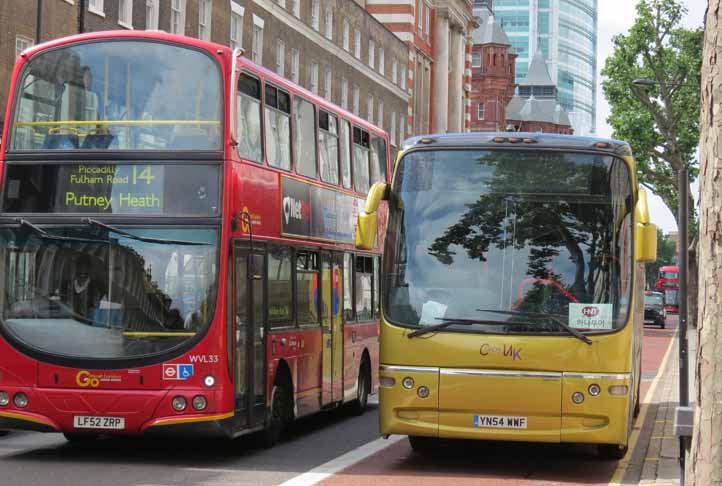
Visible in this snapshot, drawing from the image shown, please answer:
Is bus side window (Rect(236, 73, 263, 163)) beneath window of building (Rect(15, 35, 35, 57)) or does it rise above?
beneath

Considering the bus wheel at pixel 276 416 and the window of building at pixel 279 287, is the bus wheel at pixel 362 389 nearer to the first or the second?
the bus wheel at pixel 276 416

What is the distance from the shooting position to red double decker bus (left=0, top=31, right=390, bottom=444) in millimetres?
13781

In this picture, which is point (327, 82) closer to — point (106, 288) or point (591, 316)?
point (106, 288)

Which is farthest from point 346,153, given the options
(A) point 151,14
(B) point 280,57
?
(B) point 280,57

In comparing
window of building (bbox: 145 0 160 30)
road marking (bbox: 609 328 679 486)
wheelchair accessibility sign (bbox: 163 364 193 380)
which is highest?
window of building (bbox: 145 0 160 30)

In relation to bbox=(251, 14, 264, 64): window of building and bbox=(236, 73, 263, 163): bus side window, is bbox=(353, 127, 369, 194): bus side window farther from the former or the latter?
bbox=(251, 14, 264, 64): window of building

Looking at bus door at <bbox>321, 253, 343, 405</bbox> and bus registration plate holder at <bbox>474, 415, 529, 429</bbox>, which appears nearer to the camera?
bus registration plate holder at <bbox>474, 415, 529, 429</bbox>

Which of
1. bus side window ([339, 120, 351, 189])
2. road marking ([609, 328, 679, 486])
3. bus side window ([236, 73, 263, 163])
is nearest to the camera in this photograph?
road marking ([609, 328, 679, 486])

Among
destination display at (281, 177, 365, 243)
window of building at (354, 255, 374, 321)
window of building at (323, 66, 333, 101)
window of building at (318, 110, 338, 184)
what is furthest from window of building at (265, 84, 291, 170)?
window of building at (323, 66, 333, 101)

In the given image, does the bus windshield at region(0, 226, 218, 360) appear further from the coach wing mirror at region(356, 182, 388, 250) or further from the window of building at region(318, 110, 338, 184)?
the window of building at region(318, 110, 338, 184)

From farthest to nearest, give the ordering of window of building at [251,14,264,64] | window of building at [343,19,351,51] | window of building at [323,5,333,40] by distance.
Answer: window of building at [343,19,351,51] → window of building at [323,5,333,40] → window of building at [251,14,264,64]

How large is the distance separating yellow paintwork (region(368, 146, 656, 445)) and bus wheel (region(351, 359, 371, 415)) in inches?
272

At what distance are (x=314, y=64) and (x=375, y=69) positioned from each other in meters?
11.0

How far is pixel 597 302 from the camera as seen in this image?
13.7m
